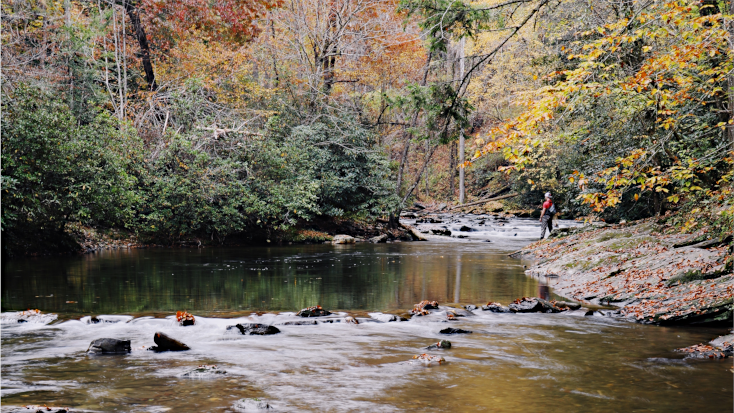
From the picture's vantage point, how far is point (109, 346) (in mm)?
7078

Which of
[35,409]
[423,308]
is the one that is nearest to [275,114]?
[423,308]

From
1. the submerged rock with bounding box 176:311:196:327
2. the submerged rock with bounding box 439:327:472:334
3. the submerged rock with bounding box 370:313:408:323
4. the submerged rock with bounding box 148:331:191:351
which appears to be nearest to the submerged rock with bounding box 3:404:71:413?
the submerged rock with bounding box 148:331:191:351

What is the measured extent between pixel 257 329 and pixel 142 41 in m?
21.5

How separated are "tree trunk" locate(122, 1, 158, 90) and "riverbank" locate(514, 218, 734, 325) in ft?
62.2

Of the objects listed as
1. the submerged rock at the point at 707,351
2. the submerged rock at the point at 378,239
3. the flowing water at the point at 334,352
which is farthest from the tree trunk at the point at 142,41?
the submerged rock at the point at 707,351

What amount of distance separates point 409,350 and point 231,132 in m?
17.0

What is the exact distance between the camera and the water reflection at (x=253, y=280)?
34.9 feet

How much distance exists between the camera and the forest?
1115cm

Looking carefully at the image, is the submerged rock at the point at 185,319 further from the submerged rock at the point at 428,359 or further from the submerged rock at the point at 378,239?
the submerged rock at the point at 378,239

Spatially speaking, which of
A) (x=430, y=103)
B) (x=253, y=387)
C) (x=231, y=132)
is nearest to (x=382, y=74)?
(x=231, y=132)

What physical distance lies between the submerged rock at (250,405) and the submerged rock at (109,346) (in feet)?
8.59

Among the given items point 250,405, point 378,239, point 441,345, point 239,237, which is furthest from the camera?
point 378,239

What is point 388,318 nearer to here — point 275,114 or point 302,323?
point 302,323

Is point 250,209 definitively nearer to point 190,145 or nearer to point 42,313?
point 190,145
